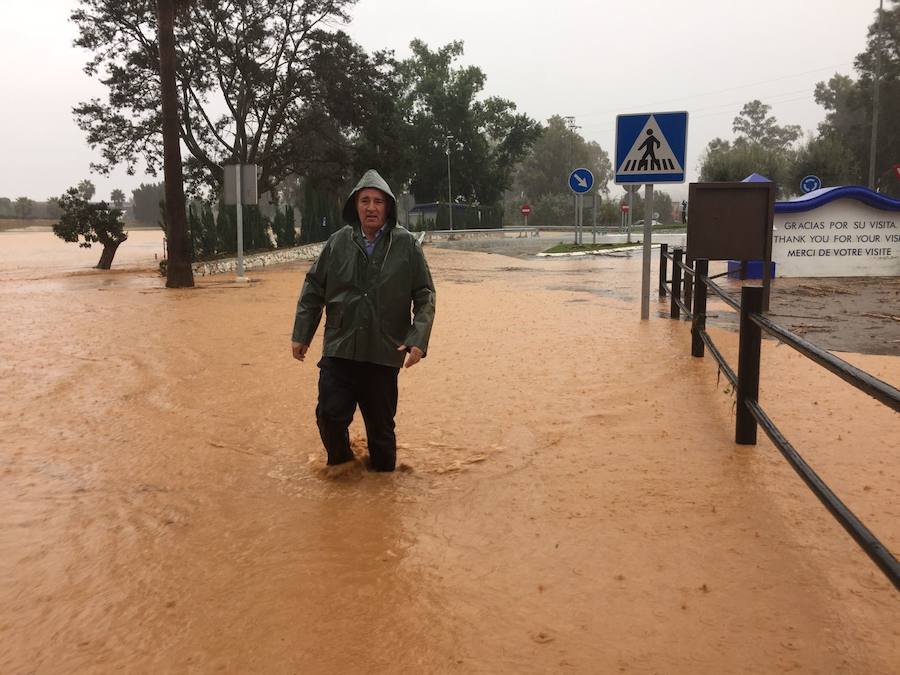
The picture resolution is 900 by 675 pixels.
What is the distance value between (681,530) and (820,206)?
13.8 meters

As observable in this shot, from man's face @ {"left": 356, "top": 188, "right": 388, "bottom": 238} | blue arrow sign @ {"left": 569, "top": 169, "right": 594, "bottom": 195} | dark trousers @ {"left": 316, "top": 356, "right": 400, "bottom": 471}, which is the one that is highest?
blue arrow sign @ {"left": 569, "top": 169, "right": 594, "bottom": 195}

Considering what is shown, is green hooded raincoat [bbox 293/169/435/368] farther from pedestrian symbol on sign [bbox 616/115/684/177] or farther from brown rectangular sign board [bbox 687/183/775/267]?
pedestrian symbol on sign [bbox 616/115/684/177]

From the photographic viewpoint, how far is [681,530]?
3.74 m

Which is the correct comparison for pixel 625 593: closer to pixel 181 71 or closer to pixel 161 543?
pixel 161 543

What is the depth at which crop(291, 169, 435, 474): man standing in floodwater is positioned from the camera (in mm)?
4191

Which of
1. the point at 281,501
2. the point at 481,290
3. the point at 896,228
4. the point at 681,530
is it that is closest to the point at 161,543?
the point at 281,501

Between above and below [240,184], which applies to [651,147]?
below

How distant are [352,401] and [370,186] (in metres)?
1.17

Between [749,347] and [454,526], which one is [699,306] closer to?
[749,347]

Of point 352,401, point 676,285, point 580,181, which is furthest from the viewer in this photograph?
point 580,181

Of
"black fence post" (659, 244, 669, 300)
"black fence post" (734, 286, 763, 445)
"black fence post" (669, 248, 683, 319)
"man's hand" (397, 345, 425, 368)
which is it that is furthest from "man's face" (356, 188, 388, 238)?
"black fence post" (659, 244, 669, 300)

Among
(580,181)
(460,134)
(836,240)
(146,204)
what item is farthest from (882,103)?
(146,204)

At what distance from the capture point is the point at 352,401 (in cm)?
437

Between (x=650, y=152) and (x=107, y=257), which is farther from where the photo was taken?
(x=107, y=257)
